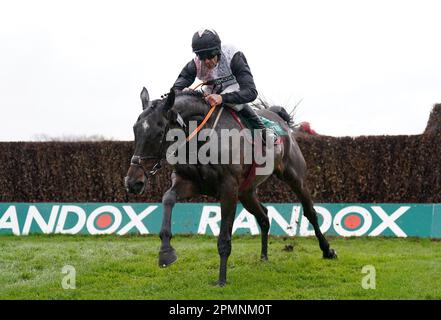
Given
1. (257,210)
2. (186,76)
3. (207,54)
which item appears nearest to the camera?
(207,54)

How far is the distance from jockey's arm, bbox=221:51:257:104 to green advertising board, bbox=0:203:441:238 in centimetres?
592

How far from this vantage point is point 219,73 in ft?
23.6

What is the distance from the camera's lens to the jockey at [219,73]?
680 cm

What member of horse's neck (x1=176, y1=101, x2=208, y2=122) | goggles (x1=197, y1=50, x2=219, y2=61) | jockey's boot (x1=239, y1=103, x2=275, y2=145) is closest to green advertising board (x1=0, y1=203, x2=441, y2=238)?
jockey's boot (x1=239, y1=103, x2=275, y2=145)

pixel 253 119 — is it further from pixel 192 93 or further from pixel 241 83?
pixel 192 93

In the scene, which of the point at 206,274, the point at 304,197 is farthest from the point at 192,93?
the point at 304,197

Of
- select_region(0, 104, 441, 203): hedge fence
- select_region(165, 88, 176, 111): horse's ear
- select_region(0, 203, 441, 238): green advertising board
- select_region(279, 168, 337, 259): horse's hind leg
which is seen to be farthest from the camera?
select_region(0, 104, 441, 203): hedge fence

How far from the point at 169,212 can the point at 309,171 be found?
7676 mm

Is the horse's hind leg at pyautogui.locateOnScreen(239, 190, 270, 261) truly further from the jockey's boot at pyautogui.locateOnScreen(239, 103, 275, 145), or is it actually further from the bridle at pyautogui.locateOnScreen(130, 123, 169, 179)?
the bridle at pyautogui.locateOnScreen(130, 123, 169, 179)

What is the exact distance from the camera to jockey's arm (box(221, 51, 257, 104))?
702 centimetres

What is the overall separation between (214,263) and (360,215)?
17.1 feet

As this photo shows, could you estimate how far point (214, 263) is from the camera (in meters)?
8.25

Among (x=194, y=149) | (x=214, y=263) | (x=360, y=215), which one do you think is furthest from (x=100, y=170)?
(x=194, y=149)

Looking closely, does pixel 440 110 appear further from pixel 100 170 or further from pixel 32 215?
pixel 32 215
